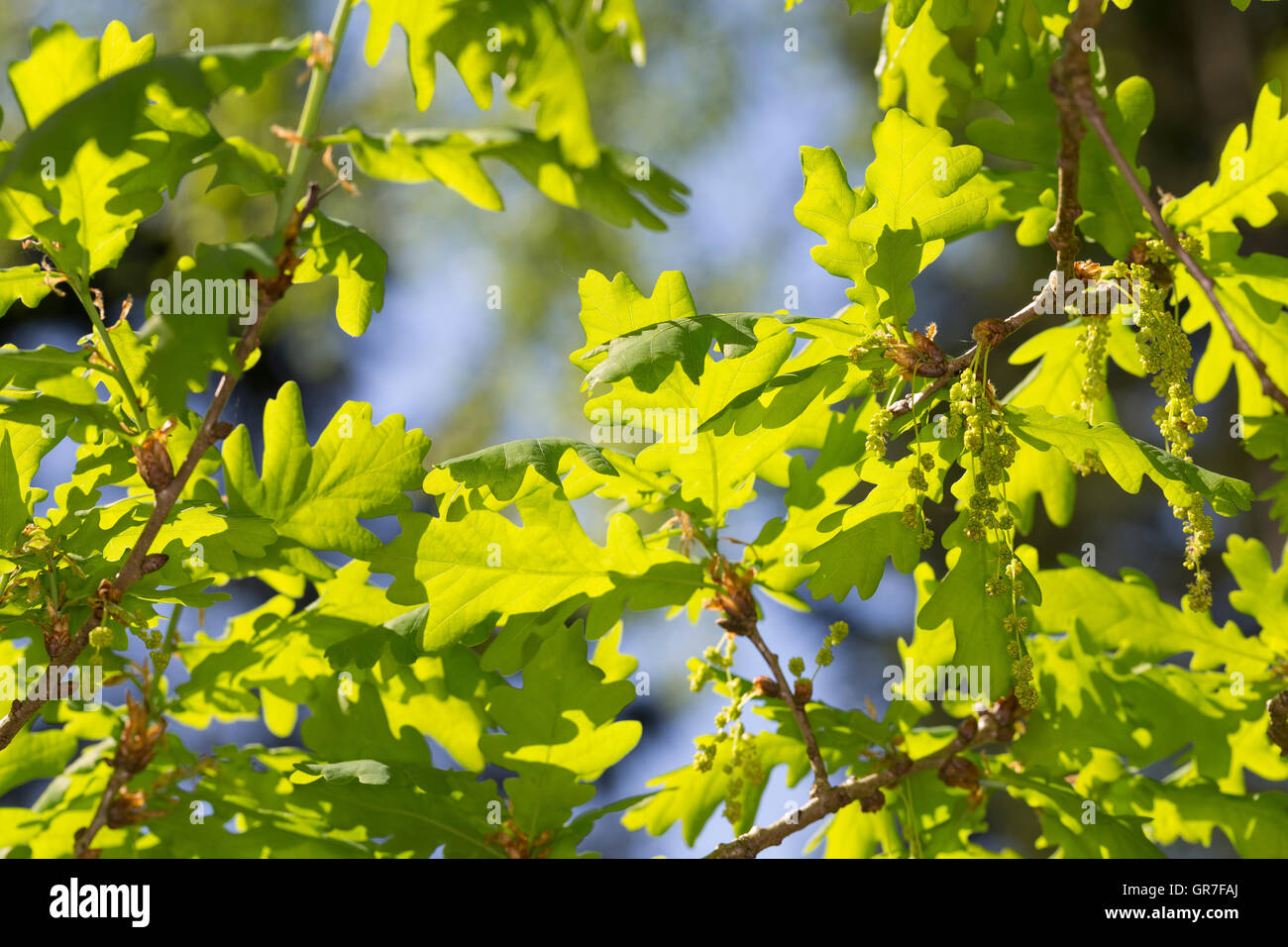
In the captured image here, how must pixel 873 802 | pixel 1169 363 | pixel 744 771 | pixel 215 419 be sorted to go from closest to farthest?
pixel 215 419 < pixel 1169 363 < pixel 744 771 < pixel 873 802

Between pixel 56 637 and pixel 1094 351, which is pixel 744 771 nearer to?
pixel 1094 351

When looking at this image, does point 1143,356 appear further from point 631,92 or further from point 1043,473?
point 631,92

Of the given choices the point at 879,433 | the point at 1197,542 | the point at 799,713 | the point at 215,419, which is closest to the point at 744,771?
the point at 799,713

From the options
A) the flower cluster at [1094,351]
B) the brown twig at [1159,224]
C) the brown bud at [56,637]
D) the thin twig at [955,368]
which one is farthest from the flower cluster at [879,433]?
the brown bud at [56,637]

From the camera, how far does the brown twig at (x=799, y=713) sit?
123 centimetres

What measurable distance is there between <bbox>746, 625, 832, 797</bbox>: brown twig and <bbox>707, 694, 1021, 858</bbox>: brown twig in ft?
0.04

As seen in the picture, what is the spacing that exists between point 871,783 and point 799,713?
5.1 inches

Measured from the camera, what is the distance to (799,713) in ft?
4.16

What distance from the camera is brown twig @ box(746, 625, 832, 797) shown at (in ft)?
4.03

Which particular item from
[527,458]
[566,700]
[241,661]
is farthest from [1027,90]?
[241,661]

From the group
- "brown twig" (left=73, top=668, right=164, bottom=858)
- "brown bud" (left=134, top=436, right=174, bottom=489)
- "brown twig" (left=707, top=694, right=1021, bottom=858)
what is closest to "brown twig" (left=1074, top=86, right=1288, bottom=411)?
"brown twig" (left=707, top=694, right=1021, bottom=858)

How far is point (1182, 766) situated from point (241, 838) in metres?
1.37

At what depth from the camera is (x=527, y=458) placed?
3.40ft

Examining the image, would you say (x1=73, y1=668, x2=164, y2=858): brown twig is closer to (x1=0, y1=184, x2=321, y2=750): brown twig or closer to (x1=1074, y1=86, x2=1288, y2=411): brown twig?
(x1=0, y1=184, x2=321, y2=750): brown twig
